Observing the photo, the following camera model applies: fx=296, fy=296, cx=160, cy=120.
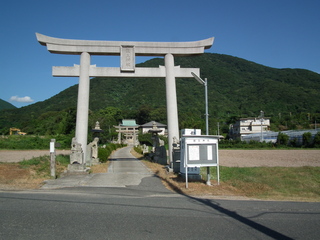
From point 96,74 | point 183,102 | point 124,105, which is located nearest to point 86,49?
point 96,74

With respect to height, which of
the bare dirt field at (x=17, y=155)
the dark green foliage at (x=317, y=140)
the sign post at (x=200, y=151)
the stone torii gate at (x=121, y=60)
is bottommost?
the bare dirt field at (x=17, y=155)

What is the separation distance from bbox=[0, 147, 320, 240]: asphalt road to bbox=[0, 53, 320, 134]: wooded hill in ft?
188

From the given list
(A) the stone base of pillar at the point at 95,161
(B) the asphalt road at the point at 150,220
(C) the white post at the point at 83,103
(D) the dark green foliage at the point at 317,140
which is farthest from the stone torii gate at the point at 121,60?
(D) the dark green foliage at the point at 317,140

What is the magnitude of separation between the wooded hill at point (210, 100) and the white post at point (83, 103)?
157 ft

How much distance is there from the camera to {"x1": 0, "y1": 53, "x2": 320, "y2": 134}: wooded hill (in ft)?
276

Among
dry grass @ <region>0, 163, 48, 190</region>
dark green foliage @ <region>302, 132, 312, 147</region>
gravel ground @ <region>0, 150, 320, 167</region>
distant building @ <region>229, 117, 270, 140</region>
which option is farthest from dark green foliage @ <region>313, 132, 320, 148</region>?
dry grass @ <region>0, 163, 48, 190</region>

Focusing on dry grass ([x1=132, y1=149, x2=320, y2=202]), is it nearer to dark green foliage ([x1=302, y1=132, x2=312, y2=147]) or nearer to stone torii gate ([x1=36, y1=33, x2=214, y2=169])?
stone torii gate ([x1=36, y1=33, x2=214, y2=169])

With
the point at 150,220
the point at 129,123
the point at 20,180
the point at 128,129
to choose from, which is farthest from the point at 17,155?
the point at 128,129

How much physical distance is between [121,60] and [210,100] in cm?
9372

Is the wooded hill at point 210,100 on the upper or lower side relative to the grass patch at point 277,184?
upper

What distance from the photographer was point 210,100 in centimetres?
10850

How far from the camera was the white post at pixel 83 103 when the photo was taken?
17078 millimetres

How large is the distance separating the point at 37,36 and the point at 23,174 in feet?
25.3

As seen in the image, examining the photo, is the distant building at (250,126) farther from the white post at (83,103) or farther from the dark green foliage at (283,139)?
the white post at (83,103)
